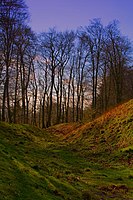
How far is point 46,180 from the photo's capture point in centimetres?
1242

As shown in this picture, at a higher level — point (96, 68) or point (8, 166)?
point (96, 68)

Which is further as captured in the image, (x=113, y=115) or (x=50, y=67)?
(x=50, y=67)

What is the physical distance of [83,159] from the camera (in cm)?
2244

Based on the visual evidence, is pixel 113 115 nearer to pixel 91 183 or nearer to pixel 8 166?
pixel 91 183

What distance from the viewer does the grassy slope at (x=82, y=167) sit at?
11.1 meters

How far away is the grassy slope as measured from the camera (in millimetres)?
11102

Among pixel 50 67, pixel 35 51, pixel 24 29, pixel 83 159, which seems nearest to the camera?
pixel 83 159

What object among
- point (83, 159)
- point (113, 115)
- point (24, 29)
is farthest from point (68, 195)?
point (24, 29)

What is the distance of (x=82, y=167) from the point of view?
63.8 ft

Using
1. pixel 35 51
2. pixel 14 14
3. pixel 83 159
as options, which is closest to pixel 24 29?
pixel 14 14

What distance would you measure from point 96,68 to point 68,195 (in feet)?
151

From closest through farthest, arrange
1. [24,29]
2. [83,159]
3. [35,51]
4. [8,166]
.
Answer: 1. [8,166]
2. [83,159]
3. [24,29]
4. [35,51]

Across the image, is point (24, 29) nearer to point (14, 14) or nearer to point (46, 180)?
point (14, 14)

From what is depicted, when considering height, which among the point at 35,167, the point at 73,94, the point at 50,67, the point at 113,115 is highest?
the point at 50,67
